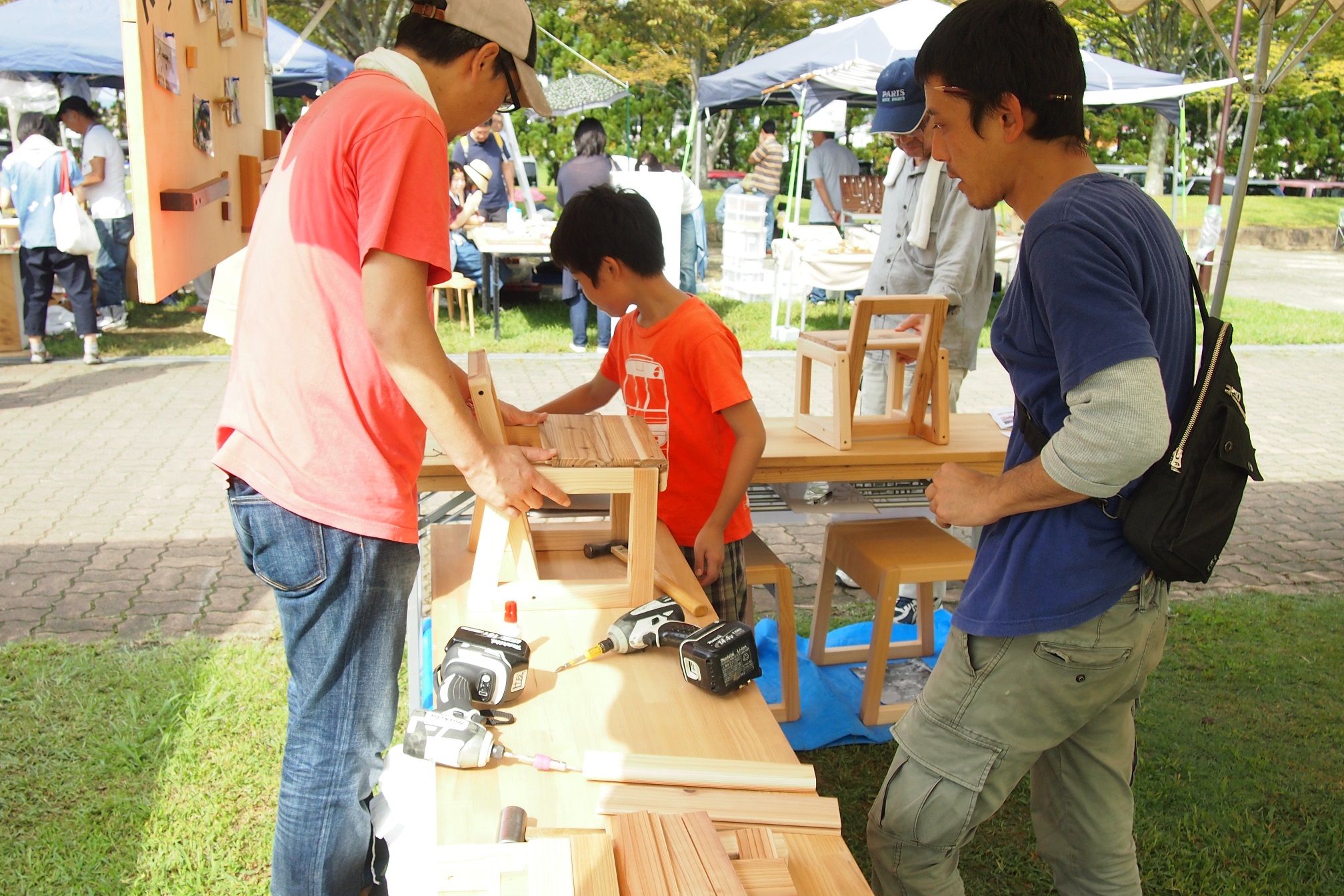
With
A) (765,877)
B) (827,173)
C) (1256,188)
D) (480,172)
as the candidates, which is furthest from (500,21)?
(1256,188)

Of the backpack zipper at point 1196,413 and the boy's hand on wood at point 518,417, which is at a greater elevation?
the backpack zipper at point 1196,413

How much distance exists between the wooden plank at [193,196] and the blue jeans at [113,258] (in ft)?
27.1

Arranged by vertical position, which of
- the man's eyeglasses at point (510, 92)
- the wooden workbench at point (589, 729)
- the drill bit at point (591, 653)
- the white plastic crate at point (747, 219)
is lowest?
the wooden workbench at point (589, 729)

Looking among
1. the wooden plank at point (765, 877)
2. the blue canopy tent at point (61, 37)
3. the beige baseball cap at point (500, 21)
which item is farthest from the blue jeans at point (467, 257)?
the wooden plank at point (765, 877)

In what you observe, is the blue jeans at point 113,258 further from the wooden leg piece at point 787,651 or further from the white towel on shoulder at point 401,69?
the white towel on shoulder at point 401,69

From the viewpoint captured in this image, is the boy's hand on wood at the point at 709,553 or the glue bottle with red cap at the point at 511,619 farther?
the boy's hand on wood at the point at 709,553

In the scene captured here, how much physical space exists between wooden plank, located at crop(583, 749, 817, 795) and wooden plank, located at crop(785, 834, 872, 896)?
9 centimetres

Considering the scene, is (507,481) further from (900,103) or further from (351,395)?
(900,103)

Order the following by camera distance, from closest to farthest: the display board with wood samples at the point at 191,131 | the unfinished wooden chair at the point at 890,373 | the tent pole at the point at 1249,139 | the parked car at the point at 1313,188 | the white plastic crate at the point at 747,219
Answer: the display board with wood samples at the point at 191,131 < the unfinished wooden chair at the point at 890,373 < the tent pole at the point at 1249,139 < the white plastic crate at the point at 747,219 < the parked car at the point at 1313,188

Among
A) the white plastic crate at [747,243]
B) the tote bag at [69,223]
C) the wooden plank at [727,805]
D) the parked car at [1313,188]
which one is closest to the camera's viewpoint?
the wooden plank at [727,805]

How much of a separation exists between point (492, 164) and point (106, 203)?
335 centimetres

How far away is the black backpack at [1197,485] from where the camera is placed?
1.61 m

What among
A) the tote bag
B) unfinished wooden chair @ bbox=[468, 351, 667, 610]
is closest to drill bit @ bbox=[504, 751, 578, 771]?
unfinished wooden chair @ bbox=[468, 351, 667, 610]

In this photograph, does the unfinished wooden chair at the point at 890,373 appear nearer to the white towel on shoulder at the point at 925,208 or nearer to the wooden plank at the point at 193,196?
the white towel on shoulder at the point at 925,208
